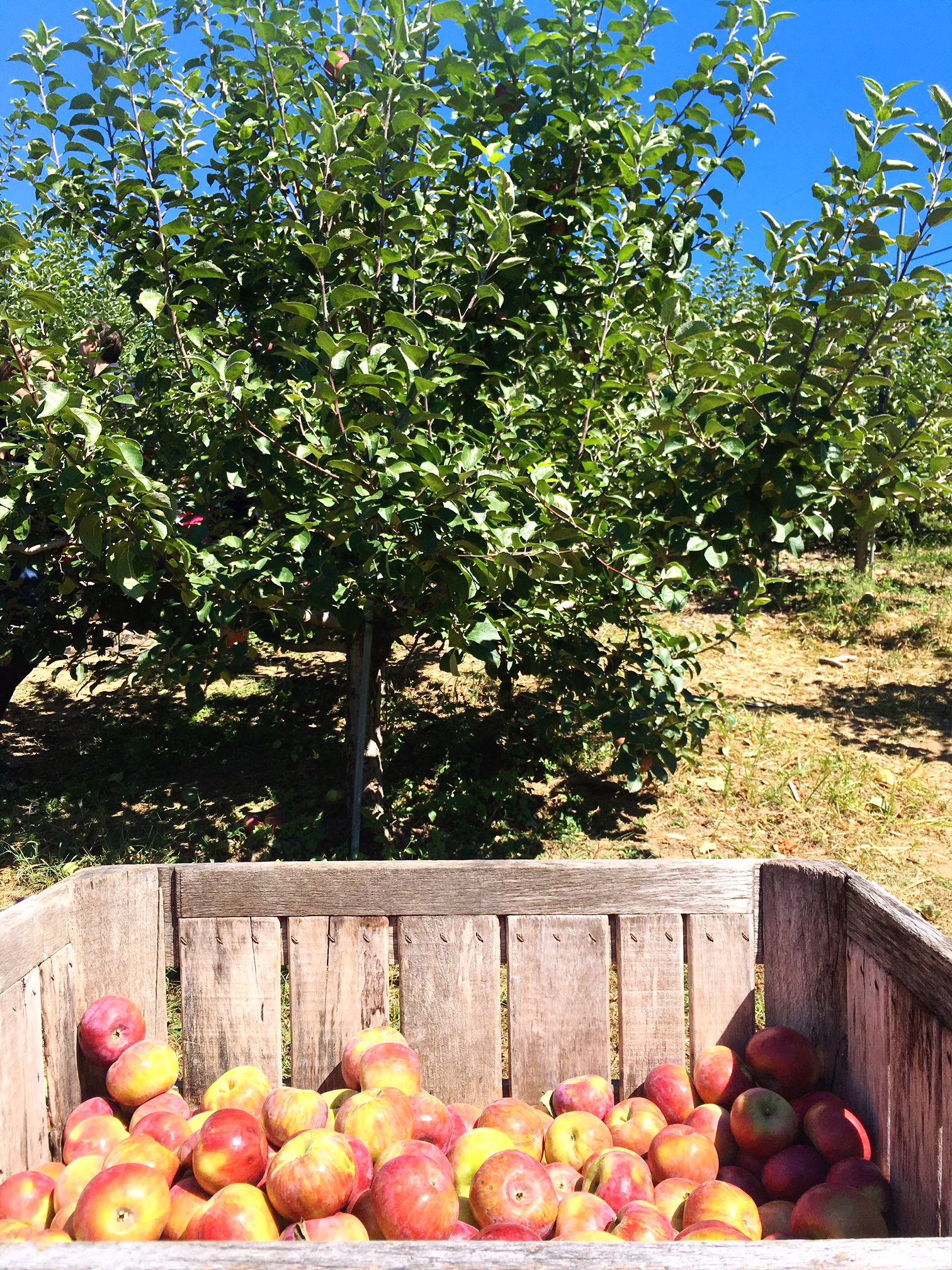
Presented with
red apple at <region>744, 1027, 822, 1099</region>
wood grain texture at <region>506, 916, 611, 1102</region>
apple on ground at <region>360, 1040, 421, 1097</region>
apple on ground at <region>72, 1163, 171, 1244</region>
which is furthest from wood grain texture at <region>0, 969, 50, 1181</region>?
red apple at <region>744, 1027, 822, 1099</region>

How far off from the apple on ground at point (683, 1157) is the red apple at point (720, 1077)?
0.38 ft

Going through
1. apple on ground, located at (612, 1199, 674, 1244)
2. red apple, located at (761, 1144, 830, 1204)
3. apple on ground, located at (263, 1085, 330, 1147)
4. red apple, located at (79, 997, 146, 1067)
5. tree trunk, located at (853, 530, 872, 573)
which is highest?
tree trunk, located at (853, 530, 872, 573)

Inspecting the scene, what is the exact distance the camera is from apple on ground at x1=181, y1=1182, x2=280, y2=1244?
137cm

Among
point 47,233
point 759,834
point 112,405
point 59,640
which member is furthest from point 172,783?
point 47,233

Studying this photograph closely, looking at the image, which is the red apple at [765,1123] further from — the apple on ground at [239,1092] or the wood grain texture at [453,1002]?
the apple on ground at [239,1092]

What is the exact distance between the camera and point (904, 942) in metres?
1.52

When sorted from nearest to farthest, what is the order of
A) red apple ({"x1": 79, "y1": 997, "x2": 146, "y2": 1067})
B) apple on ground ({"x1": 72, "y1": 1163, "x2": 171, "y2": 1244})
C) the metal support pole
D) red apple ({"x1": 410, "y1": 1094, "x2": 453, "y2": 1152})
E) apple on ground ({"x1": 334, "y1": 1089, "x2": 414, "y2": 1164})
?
apple on ground ({"x1": 72, "y1": 1163, "x2": 171, "y2": 1244}), apple on ground ({"x1": 334, "y1": 1089, "x2": 414, "y2": 1164}), red apple ({"x1": 410, "y1": 1094, "x2": 453, "y2": 1152}), red apple ({"x1": 79, "y1": 997, "x2": 146, "y2": 1067}), the metal support pole

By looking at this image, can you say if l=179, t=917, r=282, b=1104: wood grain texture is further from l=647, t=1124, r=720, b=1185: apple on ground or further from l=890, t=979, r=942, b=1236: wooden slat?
l=890, t=979, r=942, b=1236: wooden slat

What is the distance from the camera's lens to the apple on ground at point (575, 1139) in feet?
5.48

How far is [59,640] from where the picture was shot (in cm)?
401

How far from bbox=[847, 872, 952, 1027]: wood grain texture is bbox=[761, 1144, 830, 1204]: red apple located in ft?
1.23

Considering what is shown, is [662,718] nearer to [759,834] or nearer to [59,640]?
[759,834]

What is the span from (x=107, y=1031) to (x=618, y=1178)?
1042 mm

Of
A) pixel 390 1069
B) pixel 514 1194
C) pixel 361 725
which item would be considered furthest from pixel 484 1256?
pixel 361 725
